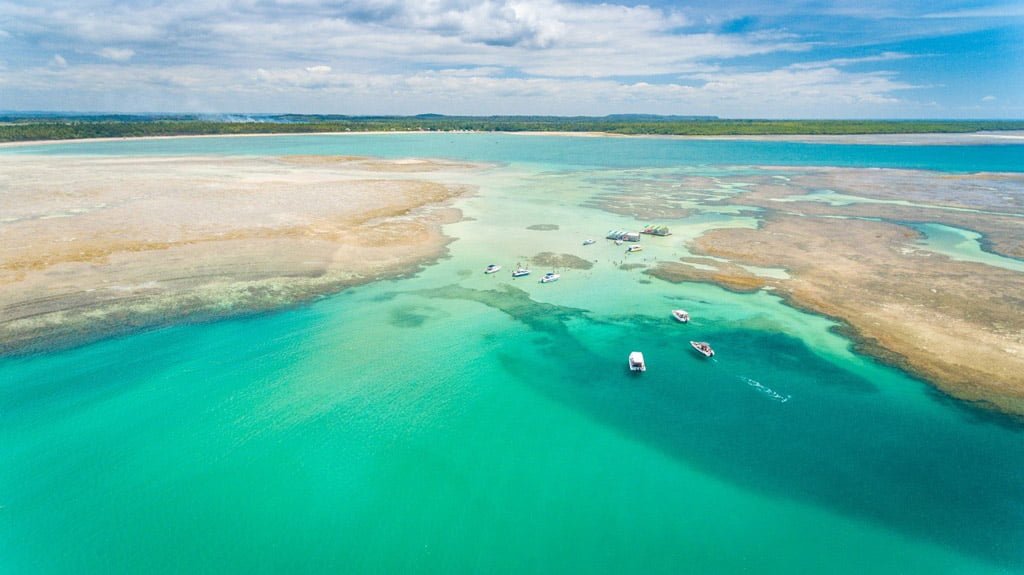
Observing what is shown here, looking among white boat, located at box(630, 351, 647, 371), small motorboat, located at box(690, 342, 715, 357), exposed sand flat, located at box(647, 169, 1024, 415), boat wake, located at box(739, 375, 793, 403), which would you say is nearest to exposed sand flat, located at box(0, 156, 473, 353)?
white boat, located at box(630, 351, 647, 371)

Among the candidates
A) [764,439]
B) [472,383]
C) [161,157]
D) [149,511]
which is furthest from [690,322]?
[161,157]

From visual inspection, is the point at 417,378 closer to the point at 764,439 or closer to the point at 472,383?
the point at 472,383

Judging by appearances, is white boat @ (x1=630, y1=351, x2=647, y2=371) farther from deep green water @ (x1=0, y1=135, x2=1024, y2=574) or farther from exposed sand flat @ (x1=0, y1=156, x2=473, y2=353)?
exposed sand flat @ (x1=0, y1=156, x2=473, y2=353)

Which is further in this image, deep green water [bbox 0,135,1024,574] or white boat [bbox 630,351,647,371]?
white boat [bbox 630,351,647,371]

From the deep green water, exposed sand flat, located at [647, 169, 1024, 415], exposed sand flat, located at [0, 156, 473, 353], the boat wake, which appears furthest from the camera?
exposed sand flat, located at [0, 156, 473, 353]

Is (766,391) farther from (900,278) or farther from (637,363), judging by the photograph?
(900,278)

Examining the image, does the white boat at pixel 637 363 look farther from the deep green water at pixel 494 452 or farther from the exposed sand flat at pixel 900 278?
the exposed sand flat at pixel 900 278
